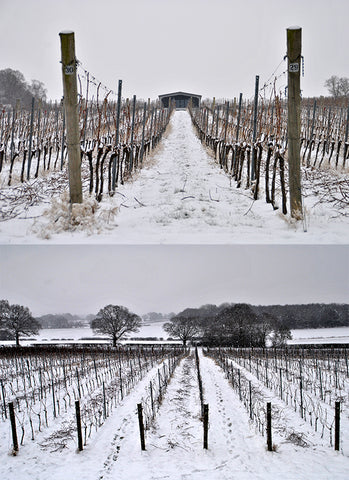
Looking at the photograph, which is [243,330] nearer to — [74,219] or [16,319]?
[16,319]

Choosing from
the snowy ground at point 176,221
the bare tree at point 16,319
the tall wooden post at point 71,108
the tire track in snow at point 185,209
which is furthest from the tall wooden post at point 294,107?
the bare tree at point 16,319

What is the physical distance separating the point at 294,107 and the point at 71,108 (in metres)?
3.70

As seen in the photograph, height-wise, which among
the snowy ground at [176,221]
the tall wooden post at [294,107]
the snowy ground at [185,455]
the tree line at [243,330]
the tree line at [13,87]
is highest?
the tree line at [13,87]

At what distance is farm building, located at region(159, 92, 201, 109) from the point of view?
1828 inches

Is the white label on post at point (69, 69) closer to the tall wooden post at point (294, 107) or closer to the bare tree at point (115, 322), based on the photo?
the tall wooden post at point (294, 107)

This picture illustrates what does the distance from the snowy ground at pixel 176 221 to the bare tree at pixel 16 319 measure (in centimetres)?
2730

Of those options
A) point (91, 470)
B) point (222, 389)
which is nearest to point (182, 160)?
point (222, 389)

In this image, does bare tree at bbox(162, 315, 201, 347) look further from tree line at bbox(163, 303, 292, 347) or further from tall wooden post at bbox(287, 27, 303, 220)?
tall wooden post at bbox(287, 27, 303, 220)

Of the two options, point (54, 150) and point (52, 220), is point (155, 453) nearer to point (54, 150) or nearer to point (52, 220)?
point (52, 220)

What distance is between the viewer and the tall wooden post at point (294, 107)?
616 cm

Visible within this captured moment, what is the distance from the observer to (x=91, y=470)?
13.7ft

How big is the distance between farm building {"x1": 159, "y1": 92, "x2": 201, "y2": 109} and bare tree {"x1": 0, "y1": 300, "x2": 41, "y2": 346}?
28419 mm

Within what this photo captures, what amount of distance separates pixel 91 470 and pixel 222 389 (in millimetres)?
4802

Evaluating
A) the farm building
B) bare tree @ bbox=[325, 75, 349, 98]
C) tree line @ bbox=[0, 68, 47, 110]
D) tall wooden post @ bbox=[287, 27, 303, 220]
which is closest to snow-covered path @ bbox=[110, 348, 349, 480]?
tall wooden post @ bbox=[287, 27, 303, 220]
